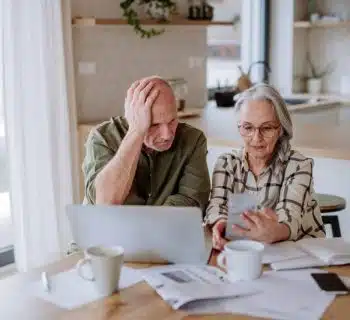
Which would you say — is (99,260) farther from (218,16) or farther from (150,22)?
(218,16)

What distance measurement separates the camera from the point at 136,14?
14.3 ft

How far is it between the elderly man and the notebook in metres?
0.39

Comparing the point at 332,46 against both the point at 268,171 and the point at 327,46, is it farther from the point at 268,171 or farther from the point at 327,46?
the point at 268,171

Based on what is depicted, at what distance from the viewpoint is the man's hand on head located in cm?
197

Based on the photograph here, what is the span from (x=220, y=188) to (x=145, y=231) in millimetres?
462

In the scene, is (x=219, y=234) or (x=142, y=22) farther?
(x=142, y=22)

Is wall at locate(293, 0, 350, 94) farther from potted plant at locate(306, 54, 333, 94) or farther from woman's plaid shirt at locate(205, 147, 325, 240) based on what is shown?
woman's plaid shirt at locate(205, 147, 325, 240)

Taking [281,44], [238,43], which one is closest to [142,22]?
[238,43]

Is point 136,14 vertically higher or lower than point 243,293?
higher

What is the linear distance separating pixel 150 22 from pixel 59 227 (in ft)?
5.02

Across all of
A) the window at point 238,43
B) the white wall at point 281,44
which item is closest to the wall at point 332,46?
the white wall at point 281,44

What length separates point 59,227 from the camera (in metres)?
3.80

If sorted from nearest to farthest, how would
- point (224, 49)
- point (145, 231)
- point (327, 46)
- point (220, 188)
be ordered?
1. point (145, 231)
2. point (220, 188)
3. point (224, 49)
4. point (327, 46)

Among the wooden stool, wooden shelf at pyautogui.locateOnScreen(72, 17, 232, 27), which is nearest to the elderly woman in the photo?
the wooden stool
